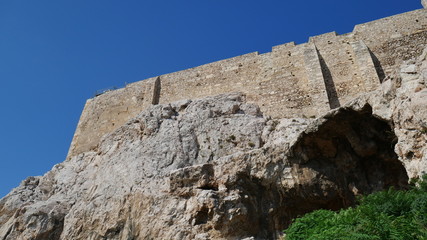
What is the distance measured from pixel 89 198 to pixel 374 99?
1031cm

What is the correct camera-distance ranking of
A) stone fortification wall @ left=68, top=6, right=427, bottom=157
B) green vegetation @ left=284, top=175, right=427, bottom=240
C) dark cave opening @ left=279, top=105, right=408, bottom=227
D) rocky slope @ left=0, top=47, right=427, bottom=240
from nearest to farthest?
green vegetation @ left=284, top=175, right=427, bottom=240
rocky slope @ left=0, top=47, right=427, bottom=240
dark cave opening @ left=279, top=105, right=408, bottom=227
stone fortification wall @ left=68, top=6, right=427, bottom=157

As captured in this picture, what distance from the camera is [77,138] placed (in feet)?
63.9

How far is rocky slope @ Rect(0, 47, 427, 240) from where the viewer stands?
9.02 m

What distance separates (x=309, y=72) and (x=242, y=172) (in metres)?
6.03

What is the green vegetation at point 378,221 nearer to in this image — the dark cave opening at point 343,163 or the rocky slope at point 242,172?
the rocky slope at point 242,172

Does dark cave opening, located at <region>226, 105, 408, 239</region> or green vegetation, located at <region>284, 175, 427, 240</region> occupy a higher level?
dark cave opening, located at <region>226, 105, 408, 239</region>

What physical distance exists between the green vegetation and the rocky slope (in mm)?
987

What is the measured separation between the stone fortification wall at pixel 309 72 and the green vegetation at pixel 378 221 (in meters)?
6.41

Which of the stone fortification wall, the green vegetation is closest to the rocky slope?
the green vegetation

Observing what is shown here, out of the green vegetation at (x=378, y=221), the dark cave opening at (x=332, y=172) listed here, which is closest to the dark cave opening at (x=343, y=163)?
the dark cave opening at (x=332, y=172)

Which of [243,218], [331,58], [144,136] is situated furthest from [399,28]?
[144,136]

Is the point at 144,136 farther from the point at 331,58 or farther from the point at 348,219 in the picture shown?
the point at 348,219

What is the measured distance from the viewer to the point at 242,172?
11.0 metres

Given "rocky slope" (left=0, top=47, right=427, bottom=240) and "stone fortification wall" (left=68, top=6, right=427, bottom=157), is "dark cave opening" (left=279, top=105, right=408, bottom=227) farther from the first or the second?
"stone fortification wall" (left=68, top=6, right=427, bottom=157)
